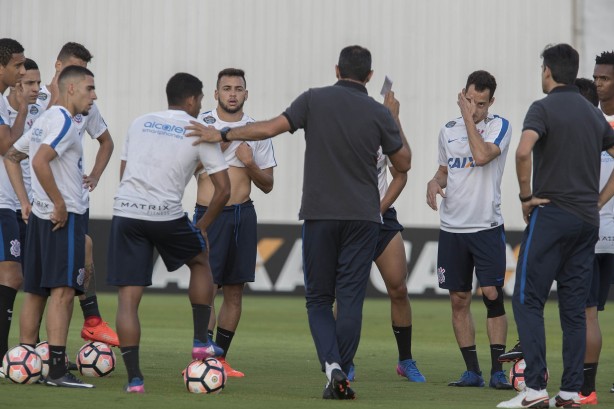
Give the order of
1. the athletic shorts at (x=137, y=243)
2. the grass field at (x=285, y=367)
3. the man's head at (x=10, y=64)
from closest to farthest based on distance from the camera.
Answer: the grass field at (x=285, y=367) → the athletic shorts at (x=137, y=243) → the man's head at (x=10, y=64)

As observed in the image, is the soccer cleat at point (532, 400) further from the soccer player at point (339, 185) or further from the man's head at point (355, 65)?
the man's head at point (355, 65)

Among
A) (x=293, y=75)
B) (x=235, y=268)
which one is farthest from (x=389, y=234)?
(x=293, y=75)

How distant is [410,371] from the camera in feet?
31.7

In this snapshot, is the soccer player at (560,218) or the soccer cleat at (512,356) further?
the soccer cleat at (512,356)

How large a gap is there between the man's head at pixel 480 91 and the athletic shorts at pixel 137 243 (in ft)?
8.65

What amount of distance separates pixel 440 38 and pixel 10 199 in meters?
14.9

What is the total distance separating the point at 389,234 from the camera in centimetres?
980

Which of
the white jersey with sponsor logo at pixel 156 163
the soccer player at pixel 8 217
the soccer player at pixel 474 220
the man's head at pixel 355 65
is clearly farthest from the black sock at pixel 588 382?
the soccer player at pixel 8 217

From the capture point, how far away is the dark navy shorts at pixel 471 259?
9.41 metres

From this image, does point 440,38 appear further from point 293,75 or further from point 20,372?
point 20,372

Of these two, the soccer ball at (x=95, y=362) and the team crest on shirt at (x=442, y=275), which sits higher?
the team crest on shirt at (x=442, y=275)

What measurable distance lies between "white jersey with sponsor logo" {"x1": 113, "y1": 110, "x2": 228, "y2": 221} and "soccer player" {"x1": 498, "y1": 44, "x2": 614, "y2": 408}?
216 cm

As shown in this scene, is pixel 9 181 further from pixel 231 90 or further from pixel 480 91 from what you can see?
pixel 480 91

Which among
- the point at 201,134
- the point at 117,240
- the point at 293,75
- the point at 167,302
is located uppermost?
the point at 293,75
